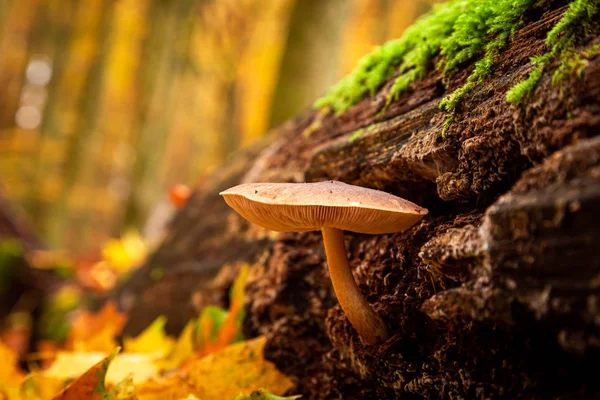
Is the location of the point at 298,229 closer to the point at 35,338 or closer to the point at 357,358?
the point at 357,358

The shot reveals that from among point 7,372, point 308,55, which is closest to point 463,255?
point 7,372

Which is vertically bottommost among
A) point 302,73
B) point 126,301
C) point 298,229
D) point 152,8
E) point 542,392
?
point 542,392

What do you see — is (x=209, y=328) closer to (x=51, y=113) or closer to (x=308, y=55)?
(x=308, y=55)

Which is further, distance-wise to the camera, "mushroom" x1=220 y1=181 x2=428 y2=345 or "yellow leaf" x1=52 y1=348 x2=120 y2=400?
"yellow leaf" x1=52 y1=348 x2=120 y2=400

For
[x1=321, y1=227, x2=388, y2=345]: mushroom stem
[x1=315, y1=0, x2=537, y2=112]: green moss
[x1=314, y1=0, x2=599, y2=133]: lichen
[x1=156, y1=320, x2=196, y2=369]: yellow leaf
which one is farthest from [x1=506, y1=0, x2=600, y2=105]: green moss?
[x1=156, y1=320, x2=196, y2=369]: yellow leaf

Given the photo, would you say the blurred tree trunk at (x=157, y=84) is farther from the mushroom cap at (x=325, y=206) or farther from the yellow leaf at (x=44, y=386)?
the mushroom cap at (x=325, y=206)

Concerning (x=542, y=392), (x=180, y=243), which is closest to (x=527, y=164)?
(x=542, y=392)

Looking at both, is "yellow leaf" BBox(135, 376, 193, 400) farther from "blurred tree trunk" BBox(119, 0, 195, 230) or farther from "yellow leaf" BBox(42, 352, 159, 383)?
"blurred tree trunk" BBox(119, 0, 195, 230)
